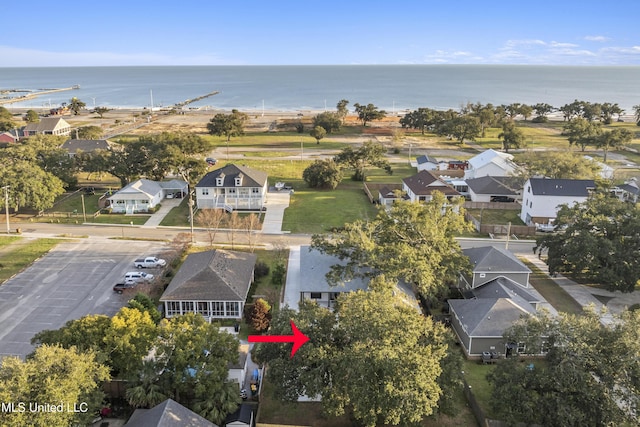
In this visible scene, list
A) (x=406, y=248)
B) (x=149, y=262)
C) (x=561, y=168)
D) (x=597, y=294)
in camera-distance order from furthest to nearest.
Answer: (x=561, y=168) < (x=149, y=262) < (x=597, y=294) < (x=406, y=248)

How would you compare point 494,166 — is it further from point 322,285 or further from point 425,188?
point 322,285

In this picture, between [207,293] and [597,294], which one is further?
[597,294]

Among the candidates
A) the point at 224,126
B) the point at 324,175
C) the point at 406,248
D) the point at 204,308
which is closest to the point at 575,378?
the point at 406,248

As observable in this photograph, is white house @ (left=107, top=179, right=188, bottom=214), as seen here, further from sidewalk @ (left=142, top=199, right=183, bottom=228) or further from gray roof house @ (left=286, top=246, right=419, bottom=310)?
gray roof house @ (left=286, top=246, right=419, bottom=310)

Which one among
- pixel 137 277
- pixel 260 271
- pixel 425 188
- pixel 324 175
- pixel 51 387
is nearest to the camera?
pixel 51 387

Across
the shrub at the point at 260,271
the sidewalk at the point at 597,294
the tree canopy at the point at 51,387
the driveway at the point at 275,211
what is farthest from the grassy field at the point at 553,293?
the tree canopy at the point at 51,387

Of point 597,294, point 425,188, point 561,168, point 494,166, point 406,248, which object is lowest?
point 597,294

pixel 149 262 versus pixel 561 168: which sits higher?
pixel 561 168
